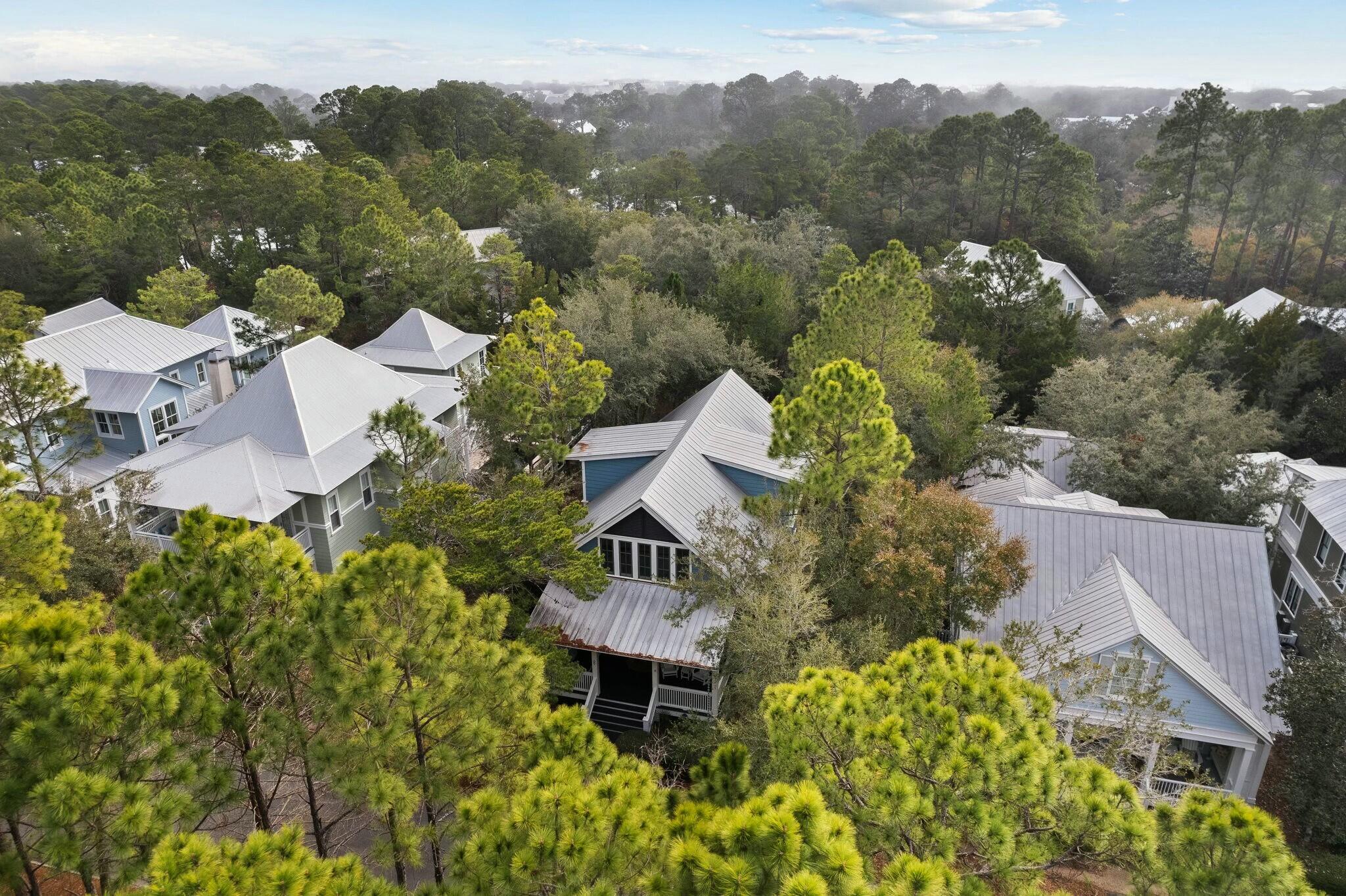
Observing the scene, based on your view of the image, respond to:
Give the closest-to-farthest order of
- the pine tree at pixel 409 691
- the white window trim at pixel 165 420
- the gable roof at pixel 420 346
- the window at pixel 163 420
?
the pine tree at pixel 409 691 → the white window trim at pixel 165 420 → the window at pixel 163 420 → the gable roof at pixel 420 346

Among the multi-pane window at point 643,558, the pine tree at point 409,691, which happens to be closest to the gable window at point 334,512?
the multi-pane window at point 643,558

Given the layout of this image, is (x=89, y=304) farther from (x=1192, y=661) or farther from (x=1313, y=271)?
(x=1313, y=271)

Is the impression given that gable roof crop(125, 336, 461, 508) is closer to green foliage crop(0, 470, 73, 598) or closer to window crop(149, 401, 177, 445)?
window crop(149, 401, 177, 445)

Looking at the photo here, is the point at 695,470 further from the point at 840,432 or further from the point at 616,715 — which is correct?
the point at 616,715

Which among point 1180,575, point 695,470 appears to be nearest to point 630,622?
point 695,470

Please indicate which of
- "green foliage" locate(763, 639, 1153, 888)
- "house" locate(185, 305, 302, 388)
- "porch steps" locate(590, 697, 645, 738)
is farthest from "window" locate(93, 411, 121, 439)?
"green foliage" locate(763, 639, 1153, 888)

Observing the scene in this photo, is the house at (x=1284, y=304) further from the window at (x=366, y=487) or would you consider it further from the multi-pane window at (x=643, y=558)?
the window at (x=366, y=487)
